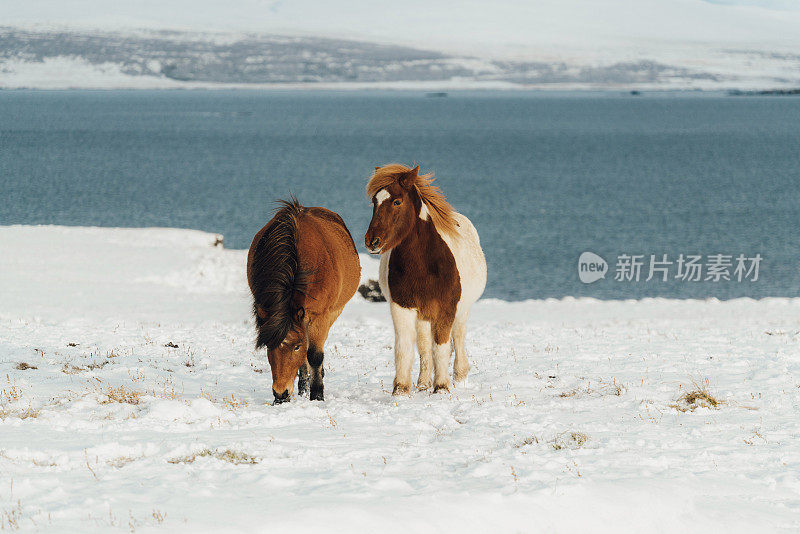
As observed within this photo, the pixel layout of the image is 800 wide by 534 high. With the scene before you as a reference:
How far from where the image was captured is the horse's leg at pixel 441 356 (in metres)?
10.1

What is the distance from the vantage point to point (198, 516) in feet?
18.1

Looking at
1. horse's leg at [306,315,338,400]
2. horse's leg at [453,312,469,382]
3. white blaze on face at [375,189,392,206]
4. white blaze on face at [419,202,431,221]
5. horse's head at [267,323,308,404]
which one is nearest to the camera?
horse's head at [267,323,308,404]

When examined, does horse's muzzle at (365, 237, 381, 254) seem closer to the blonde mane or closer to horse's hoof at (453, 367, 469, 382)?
the blonde mane

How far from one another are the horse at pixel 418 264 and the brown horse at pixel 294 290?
2.01ft

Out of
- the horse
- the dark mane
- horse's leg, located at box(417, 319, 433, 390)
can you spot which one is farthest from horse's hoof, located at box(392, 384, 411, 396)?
the dark mane

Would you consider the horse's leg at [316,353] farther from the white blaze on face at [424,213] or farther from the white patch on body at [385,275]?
the white blaze on face at [424,213]

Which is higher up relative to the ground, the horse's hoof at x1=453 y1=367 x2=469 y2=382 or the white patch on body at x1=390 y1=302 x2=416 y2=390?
the white patch on body at x1=390 y1=302 x2=416 y2=390

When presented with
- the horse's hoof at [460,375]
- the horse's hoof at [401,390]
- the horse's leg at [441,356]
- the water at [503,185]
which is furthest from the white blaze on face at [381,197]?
the water at [503,185]

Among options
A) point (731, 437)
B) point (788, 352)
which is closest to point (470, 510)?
point (731, 437)

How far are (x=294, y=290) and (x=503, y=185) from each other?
6340 centimetres

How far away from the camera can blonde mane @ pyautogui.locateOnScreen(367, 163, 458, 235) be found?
9.45m

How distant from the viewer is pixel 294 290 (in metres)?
8.38

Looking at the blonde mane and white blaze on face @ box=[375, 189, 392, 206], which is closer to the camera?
white blaze on face @ box=[375, 189, 392, 206]

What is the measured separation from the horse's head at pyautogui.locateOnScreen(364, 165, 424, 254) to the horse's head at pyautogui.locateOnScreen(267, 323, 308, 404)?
127cm
